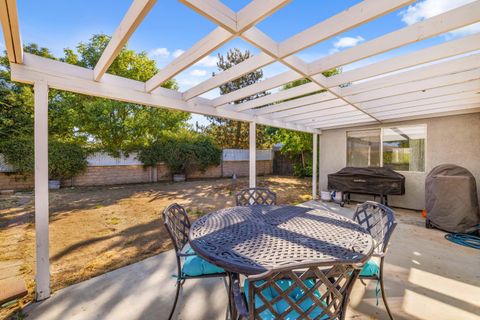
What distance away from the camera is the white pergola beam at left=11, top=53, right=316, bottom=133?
2105 mm

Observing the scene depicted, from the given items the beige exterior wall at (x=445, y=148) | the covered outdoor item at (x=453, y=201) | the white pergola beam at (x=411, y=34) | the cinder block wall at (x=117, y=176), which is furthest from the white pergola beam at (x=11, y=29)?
the cinder block wall at (x=117, y=176)

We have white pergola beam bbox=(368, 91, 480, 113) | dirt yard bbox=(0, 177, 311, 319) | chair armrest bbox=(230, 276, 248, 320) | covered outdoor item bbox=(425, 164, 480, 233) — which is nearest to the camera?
chair armrest bbox=(230, 276, 248, 320)

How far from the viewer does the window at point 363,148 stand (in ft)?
21.3

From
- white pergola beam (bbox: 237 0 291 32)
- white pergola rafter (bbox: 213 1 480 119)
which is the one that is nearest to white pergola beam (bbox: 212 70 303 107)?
white pergola rafter (bbox: 213 1 480 119)

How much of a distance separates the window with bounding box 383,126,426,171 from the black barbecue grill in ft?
2.04

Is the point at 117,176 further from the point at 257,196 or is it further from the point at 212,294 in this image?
the point at 212,294

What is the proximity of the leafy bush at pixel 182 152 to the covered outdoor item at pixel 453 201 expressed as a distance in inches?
381

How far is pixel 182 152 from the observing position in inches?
441

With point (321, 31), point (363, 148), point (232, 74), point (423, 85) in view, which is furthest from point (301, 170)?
point (321, 31)

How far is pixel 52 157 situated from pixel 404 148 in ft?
39.7

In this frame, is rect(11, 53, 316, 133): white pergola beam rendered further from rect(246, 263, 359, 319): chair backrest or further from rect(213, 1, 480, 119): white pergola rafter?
rect(246, 263, 359, 319): chair backrest

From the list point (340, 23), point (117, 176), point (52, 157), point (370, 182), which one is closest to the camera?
point (340, 23)

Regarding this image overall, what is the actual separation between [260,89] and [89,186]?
30.1 feet

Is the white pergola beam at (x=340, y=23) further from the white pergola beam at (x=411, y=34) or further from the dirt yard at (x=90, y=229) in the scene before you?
the dirt yard at (x=90, y=229)
